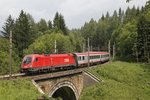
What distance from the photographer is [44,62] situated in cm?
4141

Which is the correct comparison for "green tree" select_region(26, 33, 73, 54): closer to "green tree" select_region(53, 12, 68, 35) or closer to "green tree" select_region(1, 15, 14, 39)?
"green tree" select_region(1, 15, 14, 39)

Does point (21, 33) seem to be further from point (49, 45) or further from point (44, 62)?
point (44, 62)

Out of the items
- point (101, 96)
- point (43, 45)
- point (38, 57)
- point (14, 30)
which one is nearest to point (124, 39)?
point (43, 45)

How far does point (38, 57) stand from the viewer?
3991 centimetres

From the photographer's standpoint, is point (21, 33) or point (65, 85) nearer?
point (65, 85)

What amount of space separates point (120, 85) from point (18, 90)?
83.0 feet

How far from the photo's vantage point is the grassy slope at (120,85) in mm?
44994

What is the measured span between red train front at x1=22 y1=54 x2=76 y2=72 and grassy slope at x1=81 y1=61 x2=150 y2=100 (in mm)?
5048

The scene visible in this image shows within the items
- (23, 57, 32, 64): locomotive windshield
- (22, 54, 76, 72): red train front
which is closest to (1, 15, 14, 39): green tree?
(22, 54, 76, 72): red train front

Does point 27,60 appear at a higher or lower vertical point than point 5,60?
higher

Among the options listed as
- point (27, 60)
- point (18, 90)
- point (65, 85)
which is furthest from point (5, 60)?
point (18, 90)

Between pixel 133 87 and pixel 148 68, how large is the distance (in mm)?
17520

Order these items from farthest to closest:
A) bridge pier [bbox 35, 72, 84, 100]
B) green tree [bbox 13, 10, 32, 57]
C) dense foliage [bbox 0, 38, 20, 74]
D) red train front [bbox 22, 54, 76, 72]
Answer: green tree [bbox 13, 10, 32, 57]
dense foliage [bbox 0, 38, 20, 74]
red train front [bbox 22, 54, 76, 72]
bridge pier [bbox 35, 72, 84, 100]

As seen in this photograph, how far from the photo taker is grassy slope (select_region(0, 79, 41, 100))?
26016mm
